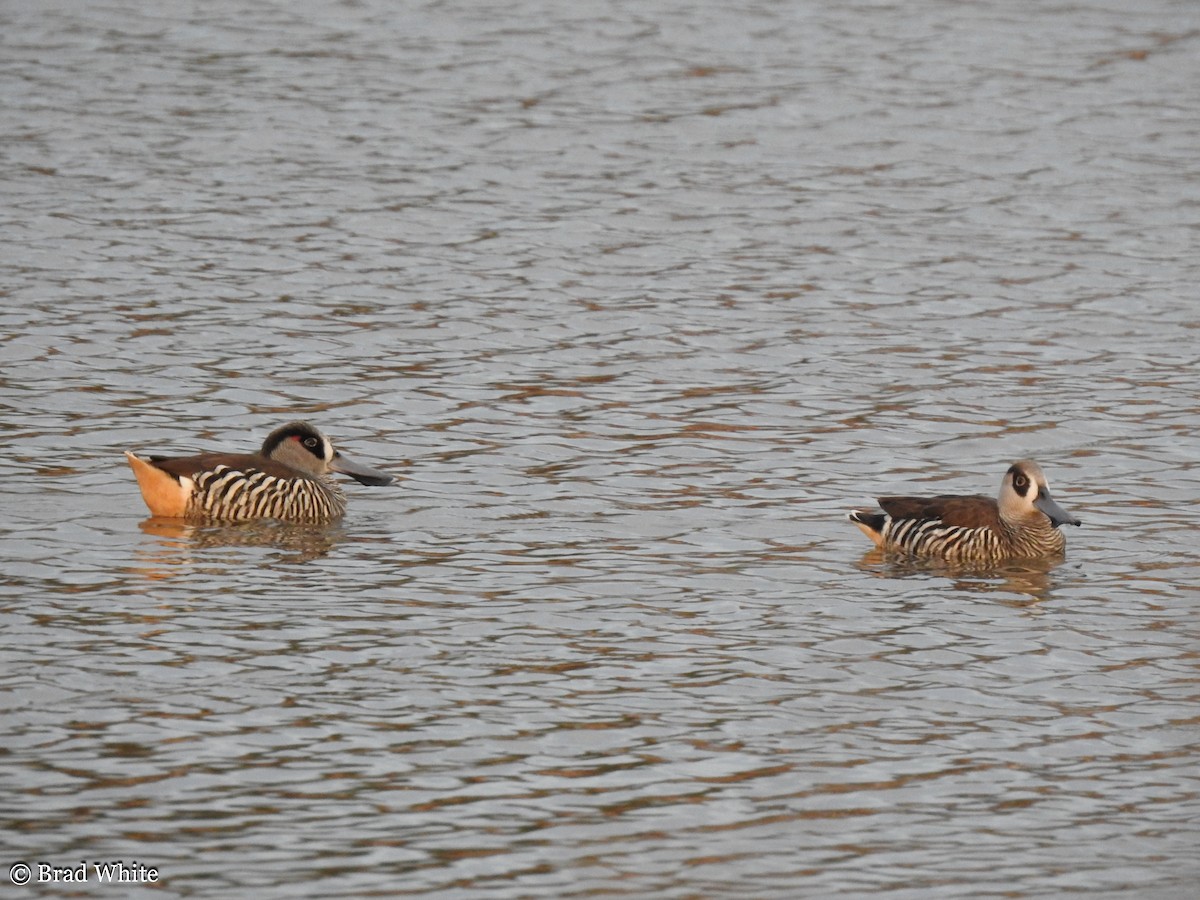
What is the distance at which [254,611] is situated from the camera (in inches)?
431

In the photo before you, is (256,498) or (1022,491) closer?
(1022,491)

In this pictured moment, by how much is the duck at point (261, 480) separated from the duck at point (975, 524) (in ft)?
10.3

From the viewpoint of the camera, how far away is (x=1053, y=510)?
12.4m

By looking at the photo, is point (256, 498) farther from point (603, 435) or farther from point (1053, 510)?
point (1053, 510)

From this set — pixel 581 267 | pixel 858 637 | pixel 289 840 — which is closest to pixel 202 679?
pixel 289 840

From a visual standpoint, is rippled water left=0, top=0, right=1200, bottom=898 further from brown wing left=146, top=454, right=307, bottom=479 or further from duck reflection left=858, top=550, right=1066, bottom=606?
brown wing left=146, top=454, right=307, bottom=479

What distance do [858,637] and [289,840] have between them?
3.69m

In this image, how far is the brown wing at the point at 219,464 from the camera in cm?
1257

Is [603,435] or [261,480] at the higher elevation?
[603,435]

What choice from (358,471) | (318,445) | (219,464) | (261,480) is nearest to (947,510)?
(358,471)

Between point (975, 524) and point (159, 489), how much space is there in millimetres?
4752

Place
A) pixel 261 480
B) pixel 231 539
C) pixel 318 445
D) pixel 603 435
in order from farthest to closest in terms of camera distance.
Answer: pixel 603 435
pixel 318 445
pixel 261 480
pixel 231 539

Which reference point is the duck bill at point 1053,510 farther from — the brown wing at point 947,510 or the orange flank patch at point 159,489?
the orange flank patch at point 159,489

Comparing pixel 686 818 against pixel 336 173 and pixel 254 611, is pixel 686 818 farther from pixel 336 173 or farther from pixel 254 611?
pixel 336 173
